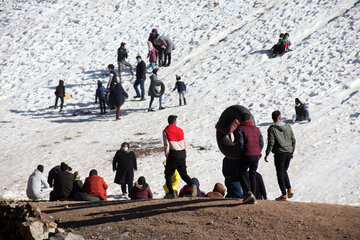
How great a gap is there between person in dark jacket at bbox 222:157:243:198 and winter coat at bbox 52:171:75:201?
3969 mm

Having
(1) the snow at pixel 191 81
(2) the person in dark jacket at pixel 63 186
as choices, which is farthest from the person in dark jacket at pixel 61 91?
(2) the person in dark jacket at pixel 63 186

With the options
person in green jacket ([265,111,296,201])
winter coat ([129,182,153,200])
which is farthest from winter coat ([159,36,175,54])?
person in green jacket ([265,111,296,201])

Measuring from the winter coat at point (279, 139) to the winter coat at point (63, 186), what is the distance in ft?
15.7

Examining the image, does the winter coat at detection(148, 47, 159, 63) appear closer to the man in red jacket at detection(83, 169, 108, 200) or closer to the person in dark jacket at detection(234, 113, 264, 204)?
the man in red jacket at detection(83, 169, 108, 200)

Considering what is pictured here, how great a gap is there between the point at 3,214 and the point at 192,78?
50.2ft

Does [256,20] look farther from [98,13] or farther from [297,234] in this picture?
[297,234]

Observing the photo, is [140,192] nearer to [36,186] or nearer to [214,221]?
[36,186]

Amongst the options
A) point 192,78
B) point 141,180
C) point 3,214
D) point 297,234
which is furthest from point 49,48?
point 297,234

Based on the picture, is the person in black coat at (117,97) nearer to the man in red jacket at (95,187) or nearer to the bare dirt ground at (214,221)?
the man in red jacket at (95,187)

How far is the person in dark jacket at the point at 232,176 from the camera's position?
7801 mm

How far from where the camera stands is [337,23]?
71.9ft

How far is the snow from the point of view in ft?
41.6

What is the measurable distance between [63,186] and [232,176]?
4.24m

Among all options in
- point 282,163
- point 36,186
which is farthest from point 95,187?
point 282,163
